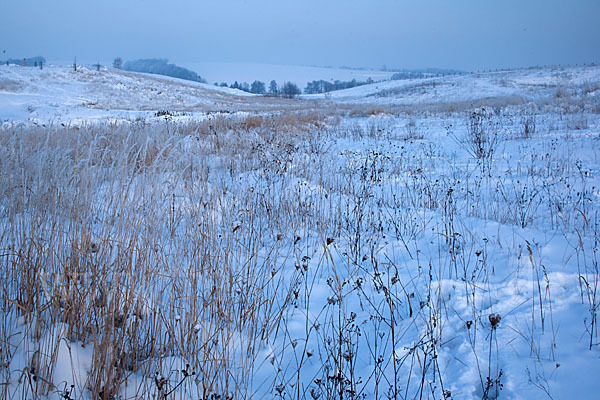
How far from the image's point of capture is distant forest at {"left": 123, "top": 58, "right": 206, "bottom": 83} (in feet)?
389

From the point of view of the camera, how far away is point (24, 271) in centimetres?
A: 197

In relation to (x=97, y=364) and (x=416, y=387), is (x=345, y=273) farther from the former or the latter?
(x=97, y=364)

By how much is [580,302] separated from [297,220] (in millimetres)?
2466

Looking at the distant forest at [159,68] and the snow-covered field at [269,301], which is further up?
the distant forest at [159,68]

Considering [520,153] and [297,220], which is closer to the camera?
[297,220]

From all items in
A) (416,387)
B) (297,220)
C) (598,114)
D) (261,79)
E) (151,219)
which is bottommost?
(416,387)

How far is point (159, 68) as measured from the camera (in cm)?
13000

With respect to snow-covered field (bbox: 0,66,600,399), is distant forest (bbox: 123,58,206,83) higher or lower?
higher

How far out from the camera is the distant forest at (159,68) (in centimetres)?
11870

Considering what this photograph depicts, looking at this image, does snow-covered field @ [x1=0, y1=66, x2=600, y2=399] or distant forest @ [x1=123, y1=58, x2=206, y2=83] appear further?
distant forest @ [x1=123, y1=58, x2=206, y2=83]

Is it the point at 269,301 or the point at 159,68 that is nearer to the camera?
the point at 269,301

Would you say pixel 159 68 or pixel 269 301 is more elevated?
pixel 159 68

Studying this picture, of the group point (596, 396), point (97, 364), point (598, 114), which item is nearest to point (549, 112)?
point (598, 114)

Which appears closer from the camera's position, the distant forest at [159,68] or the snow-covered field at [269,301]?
the snow-covered field at [269,301]
